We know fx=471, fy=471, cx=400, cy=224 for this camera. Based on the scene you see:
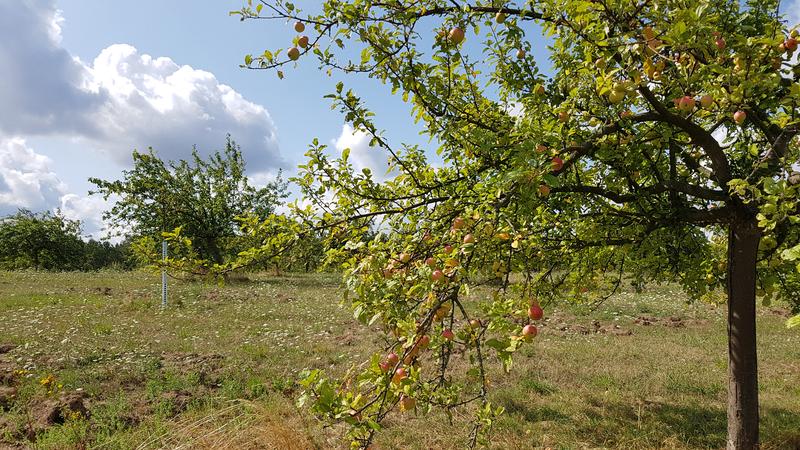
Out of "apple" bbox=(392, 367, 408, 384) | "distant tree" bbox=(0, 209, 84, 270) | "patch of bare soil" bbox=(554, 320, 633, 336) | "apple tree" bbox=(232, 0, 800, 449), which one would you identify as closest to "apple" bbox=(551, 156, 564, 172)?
"apple tree" bbox=(232, 0, 800, 449)

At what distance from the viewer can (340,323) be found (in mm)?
12141

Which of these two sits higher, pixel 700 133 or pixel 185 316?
pixel 700 133

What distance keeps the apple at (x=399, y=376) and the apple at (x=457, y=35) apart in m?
1.98

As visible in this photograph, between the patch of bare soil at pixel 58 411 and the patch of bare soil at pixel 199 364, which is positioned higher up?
the patch of bare soil at pixel 199 364

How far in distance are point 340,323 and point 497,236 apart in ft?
34.1

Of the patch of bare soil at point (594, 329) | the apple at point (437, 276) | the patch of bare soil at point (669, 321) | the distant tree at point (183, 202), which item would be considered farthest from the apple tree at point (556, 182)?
the distant tree at point (183, 202)

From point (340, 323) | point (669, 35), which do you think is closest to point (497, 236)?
point (669, 35)

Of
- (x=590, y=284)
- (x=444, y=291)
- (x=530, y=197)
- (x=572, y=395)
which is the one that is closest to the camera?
(x=444, y=291)

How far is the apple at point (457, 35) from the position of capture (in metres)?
2.85

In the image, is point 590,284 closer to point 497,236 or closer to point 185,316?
point 497,236

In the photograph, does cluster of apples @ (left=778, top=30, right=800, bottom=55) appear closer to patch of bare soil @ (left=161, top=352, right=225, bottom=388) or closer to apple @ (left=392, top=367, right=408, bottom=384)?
apple @ (left=392, top=367, right=408, bottom=384)

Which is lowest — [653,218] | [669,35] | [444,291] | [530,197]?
[444,291]

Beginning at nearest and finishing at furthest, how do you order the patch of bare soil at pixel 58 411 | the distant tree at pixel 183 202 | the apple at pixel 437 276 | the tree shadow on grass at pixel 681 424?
1. the apple at pixel 437 276
2. the patch of bare soil at pixel 58 411
3. the tree shadow on grass at pixel 681 424
4. the distant tree at pixel 183 202

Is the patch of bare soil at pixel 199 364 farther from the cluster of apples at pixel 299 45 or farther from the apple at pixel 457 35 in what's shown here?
the apple at pixel 457 35
